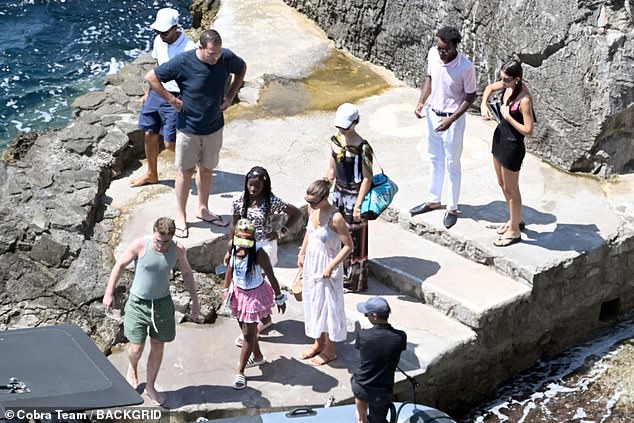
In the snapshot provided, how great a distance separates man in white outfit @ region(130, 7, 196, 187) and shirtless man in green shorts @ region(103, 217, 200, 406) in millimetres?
2401

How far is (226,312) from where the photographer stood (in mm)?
8695

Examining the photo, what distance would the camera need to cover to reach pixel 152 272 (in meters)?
7.34

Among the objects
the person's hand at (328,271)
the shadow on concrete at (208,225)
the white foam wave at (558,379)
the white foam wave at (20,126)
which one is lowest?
the white foam wave at (20,126)

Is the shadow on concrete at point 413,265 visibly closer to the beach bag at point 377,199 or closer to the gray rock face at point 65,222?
the beach bag at point 377,199

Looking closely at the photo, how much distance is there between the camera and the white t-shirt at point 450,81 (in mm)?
8938

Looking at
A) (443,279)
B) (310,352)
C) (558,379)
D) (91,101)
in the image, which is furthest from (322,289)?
(91,101)

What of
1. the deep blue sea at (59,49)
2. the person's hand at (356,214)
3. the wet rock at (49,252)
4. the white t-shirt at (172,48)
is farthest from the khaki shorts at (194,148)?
the deep blue sea at (59,49)

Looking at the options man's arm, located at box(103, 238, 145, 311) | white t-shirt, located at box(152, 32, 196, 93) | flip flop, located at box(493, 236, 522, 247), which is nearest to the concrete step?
flip flop, located at box(493, 236, 522, 247)

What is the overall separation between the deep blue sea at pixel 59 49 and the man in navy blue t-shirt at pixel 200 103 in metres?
4.74

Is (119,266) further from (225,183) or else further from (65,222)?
(225,183)

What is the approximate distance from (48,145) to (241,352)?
12.3ft

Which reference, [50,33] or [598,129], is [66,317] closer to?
[598,129]

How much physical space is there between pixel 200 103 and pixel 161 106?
1.06m

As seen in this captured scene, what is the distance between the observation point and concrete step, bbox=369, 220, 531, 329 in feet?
28.2
